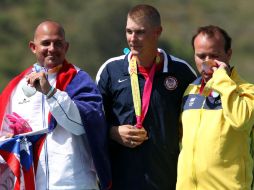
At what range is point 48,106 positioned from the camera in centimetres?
778

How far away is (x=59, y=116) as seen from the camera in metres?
7.54

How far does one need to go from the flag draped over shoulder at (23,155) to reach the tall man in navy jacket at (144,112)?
656 mm

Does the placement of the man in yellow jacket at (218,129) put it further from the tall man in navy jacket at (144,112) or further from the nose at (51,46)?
the nose at (51,46)

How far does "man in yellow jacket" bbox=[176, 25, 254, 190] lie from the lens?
728 centimetres

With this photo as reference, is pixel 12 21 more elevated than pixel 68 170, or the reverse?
pixel 12 21

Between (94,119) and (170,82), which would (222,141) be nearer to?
(170,82)

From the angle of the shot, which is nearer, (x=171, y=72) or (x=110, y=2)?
(x=171, y=72)

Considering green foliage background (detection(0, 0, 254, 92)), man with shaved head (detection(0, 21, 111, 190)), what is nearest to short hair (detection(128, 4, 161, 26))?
man with shaved head (detection(0, 21, 111, 190))

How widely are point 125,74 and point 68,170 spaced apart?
0.97 m

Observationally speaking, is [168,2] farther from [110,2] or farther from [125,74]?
[125,74]

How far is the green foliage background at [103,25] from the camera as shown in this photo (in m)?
48.7

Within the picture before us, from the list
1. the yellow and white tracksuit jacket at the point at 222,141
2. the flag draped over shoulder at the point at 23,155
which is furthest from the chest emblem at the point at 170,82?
the flag draped over shoulder at the point at 23,155

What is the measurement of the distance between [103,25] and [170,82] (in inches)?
1756

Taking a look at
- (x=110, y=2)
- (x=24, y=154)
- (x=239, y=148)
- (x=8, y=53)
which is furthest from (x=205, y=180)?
(x=110, y=2)
